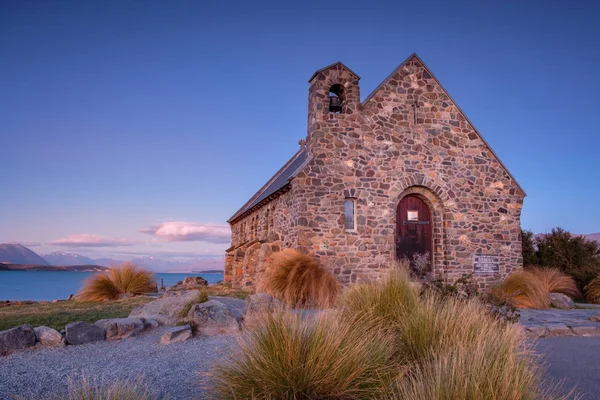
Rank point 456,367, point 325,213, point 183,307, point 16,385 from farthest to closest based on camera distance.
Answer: point 325,213 → point 183,307 → point 16,385 → point 456,367

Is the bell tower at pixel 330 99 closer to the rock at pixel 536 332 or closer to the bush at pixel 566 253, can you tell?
the rock at pixel 536 332

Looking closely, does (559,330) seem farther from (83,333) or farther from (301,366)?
(83,333)

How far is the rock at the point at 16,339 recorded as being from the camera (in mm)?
6814

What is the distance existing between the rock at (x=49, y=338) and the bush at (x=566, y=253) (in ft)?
58.3

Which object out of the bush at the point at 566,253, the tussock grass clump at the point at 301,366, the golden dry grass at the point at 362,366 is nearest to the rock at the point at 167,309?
the golden dry grass at the point at 362,366

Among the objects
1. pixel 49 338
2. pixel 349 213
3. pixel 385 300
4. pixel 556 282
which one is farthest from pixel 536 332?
pixel 49 338

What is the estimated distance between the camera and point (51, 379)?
17.8 feet

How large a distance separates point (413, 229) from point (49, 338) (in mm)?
12078

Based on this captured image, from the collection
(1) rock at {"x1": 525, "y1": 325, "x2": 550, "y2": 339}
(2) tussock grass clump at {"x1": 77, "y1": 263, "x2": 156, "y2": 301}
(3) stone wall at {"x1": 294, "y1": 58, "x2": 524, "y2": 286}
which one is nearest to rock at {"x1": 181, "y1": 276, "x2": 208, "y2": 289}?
(2) tussock grass clump at {"x1": 77, "y1": 263, "x2": 156, "y2": 301}

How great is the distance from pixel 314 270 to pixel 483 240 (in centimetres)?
757

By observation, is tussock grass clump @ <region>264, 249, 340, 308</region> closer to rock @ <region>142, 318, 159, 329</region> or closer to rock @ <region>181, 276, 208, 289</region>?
rock @ <region>142, 318, 159, 329</region>

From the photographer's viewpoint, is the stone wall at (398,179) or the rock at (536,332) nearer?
the rock at (536,332)

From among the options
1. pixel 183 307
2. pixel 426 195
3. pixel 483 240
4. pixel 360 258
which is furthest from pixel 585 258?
pixel 183 307

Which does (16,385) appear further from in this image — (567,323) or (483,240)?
(483,240)
